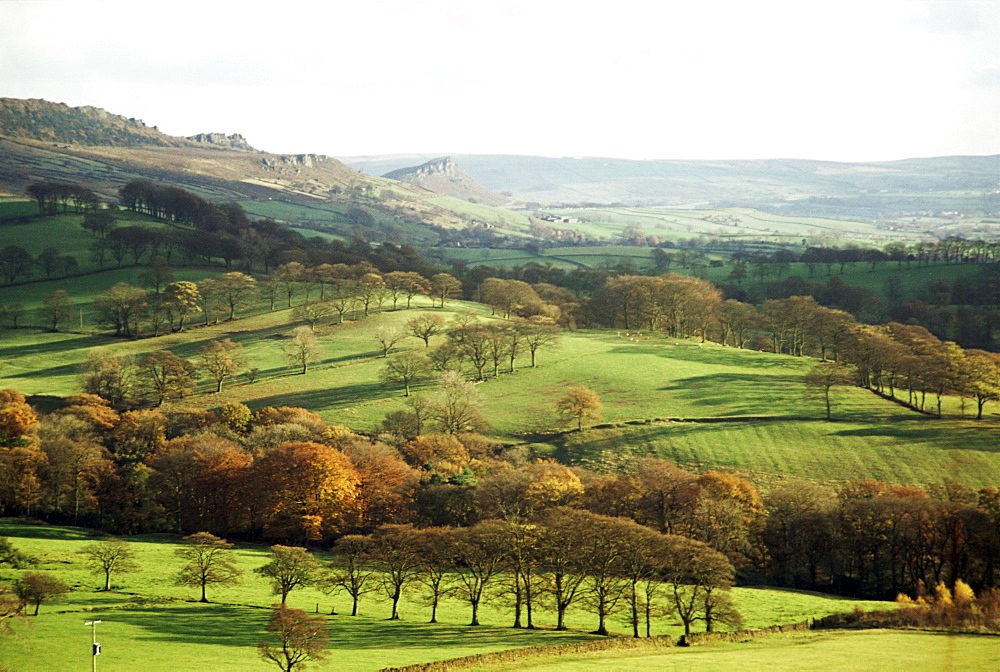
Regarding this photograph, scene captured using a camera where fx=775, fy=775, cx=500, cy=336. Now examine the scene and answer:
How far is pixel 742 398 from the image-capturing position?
95.8m

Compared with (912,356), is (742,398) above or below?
below

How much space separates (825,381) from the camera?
3671 inches

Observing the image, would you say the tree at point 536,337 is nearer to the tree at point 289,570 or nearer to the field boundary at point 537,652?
the tree at point 289,570

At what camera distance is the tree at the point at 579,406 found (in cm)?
8844

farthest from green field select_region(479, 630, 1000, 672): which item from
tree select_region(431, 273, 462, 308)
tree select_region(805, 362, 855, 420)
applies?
tree select_region(431, 273, 462, 308)

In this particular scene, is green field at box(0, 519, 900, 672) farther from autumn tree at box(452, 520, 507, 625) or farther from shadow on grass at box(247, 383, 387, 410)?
→ shadow on grass at box(247, 383, 387, 410)

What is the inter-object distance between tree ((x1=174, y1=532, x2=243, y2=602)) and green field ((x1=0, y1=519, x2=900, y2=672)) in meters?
1.07

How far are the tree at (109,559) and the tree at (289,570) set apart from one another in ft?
30.4

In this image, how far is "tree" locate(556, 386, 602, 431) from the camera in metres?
88.4

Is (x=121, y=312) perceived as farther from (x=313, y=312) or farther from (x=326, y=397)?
(x=326, y=397)

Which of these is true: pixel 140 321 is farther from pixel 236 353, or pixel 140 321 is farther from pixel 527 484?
pixel 527 484

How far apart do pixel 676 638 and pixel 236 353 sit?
81.6 metres

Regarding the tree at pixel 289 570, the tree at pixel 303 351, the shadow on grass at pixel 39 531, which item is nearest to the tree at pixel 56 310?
the tree at pixel 303 351

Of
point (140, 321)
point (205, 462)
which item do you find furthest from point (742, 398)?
point (140, 321)
